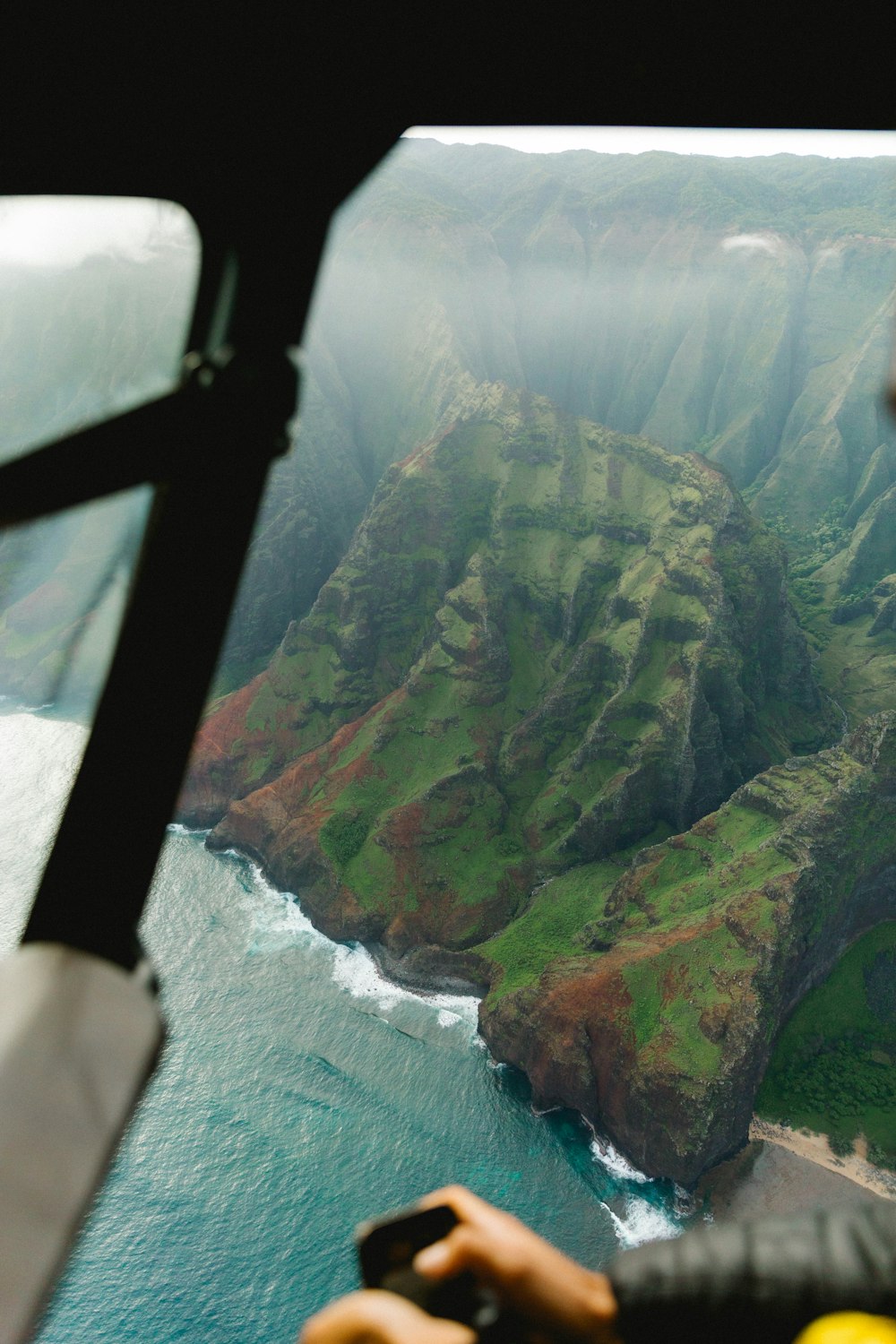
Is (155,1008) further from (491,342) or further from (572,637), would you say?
(491,342)

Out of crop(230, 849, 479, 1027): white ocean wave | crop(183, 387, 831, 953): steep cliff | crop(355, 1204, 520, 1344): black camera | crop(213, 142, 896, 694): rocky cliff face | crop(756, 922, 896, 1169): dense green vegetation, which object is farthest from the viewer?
crop(213, 142, 896, 694): rocky cliff face

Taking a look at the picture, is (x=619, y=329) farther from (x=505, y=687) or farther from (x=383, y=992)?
(x=383, y=992)

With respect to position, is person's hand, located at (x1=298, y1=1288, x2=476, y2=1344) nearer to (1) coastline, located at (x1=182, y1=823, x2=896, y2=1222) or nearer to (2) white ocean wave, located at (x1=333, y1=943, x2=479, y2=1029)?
(1) coastline, located at (x1=182, y1=823, x2=896, y2=1222)

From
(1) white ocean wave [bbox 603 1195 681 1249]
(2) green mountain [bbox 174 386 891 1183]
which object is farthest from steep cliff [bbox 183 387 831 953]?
(1) white ocean wave [bbox 603 1195 681 1249]

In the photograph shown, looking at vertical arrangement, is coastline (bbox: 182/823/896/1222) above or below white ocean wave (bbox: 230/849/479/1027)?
above

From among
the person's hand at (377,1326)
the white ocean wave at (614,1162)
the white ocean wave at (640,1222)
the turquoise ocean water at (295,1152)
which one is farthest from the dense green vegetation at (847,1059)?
the person's hand at (377,1326)

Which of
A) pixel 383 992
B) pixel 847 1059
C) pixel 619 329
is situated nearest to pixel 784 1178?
pixel 847 1059
